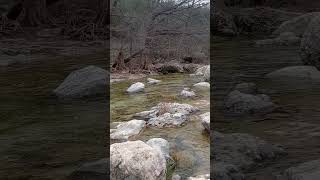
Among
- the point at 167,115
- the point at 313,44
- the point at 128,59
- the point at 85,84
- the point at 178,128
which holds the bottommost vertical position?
the point at 178,128

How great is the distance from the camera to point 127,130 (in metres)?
6.23

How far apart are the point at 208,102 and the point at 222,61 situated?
4.74 meters

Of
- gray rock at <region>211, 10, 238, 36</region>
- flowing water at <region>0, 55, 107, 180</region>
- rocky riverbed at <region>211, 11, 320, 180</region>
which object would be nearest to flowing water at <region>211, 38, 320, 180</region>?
rocky riverbed at <region>211, 11, 320, 180</region>

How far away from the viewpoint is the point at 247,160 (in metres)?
4.80

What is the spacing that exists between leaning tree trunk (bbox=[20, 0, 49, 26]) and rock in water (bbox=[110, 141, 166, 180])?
1592 cm

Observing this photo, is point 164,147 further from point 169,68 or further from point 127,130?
point 169,68

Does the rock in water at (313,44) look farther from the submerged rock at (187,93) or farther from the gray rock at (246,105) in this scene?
the gray rock at (246,105)

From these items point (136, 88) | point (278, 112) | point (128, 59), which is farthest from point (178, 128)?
point (128, 59)

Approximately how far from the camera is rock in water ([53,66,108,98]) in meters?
8.59

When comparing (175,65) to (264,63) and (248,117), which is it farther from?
(248,117)

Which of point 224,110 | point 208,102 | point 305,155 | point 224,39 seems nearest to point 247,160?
point 305,155

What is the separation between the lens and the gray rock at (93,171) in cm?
468

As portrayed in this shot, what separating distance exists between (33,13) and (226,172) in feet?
54.4

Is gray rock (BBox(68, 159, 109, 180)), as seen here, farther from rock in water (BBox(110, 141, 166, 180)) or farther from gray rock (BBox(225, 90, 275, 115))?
gray rock (BBox(225, 90, 275, 115))
